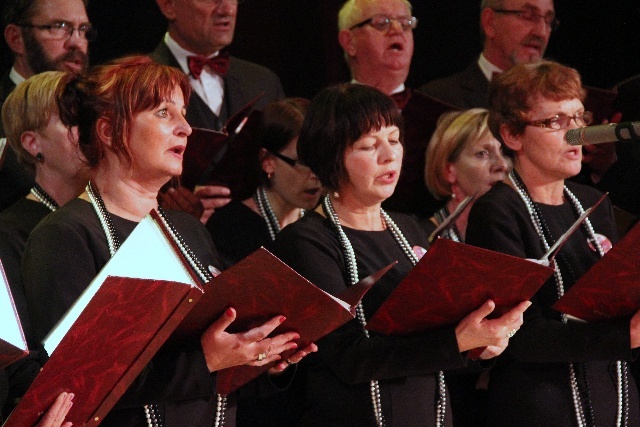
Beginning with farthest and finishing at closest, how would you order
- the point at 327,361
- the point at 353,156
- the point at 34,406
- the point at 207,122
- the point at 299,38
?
the point at 299,38 → the point at 207,122 → the point at 353,156 → the point at 327,361 → the point at 34,406

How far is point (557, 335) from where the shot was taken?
2758 millimetres

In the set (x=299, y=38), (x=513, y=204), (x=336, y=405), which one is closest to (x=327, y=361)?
(x=336, y=405)

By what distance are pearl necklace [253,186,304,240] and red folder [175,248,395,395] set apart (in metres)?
1.23

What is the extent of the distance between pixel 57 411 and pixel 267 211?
1.73 metres

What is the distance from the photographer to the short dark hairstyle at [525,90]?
3094 millimetres

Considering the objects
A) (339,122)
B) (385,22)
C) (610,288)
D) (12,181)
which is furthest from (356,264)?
(385,22)

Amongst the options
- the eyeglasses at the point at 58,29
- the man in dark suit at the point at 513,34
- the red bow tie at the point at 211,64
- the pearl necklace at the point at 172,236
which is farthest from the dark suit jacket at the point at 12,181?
the man in dark suit at the point at 513,34

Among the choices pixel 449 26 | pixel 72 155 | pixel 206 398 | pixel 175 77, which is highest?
pixel 175 77

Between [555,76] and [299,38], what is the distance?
2.15 meters

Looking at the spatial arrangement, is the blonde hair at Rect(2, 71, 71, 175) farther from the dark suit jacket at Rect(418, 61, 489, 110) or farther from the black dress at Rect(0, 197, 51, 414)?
the dark suit jacket at Rect(418, 61, 489, 110)

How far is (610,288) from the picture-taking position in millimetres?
2566

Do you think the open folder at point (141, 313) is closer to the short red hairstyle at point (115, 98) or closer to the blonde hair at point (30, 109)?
the short red hairstyle at point (115, 98)

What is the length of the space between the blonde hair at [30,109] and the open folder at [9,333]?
118cm

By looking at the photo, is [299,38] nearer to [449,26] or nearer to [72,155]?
[449,26]
